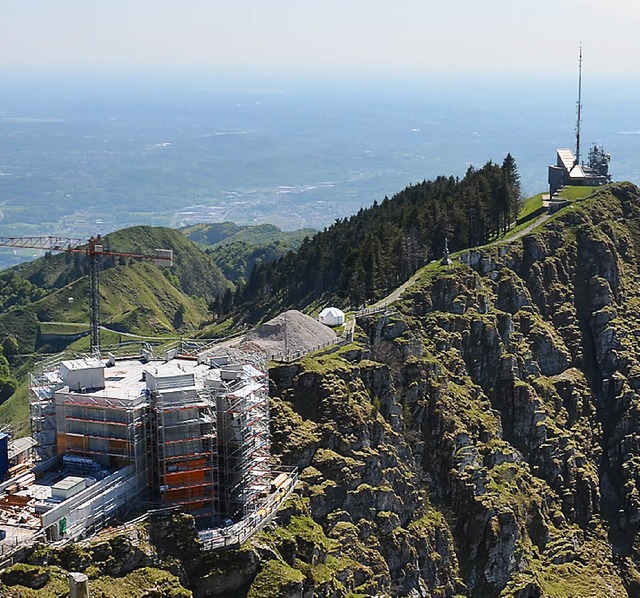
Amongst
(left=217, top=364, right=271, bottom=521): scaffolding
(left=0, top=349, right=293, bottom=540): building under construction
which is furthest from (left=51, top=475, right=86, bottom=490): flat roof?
(left=217, top=364, right=271, bottom=521): scaffolding

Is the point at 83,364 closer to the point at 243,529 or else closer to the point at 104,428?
the point at 104,428

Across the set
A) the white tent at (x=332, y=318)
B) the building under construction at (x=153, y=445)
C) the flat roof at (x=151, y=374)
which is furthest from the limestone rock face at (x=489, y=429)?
the flat roof at (x=151, y=374)

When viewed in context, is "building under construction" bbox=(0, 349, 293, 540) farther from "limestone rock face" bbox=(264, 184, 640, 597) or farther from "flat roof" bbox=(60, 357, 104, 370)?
"limestone rock face" bbox=(264, 184, 640, 597)

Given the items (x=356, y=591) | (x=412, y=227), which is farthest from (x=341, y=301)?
(x=356, y=591)

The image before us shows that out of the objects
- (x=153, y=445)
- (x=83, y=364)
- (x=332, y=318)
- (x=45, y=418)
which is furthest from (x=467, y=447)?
(x=45, y=418)

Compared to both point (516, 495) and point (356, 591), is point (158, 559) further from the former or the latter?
point (516, 495)
